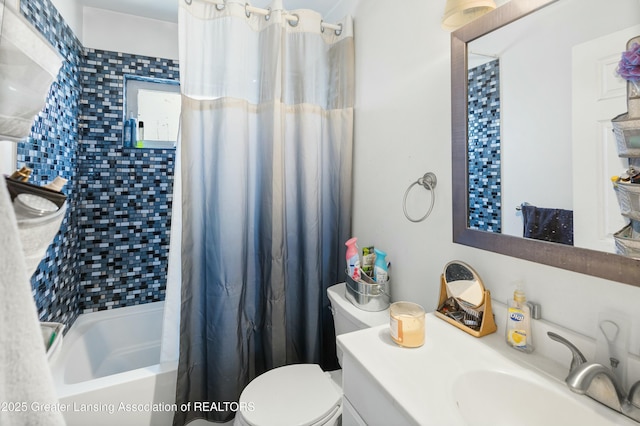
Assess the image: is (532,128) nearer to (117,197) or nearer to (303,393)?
(303,393)

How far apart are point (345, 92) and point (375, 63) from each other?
228 mm

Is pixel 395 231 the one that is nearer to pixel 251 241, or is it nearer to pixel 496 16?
pixel 251 241

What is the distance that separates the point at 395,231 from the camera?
1404 mm

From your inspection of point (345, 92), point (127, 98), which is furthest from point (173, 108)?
point (345, 92)

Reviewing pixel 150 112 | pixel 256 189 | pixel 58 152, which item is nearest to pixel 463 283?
pixel 256 189

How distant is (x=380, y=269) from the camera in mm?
1328

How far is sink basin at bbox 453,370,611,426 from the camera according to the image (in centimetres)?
67

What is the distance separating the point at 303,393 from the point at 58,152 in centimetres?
187

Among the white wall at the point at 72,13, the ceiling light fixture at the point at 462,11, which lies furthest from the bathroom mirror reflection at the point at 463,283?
the white wall at the point at 72,13

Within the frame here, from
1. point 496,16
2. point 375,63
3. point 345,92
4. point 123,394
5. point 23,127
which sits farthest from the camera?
point 345,92

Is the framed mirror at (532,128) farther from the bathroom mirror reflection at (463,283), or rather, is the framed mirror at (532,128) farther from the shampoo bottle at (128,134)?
the shampoo bottle at (128,134)

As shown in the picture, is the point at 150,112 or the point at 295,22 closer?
the point at 295,22

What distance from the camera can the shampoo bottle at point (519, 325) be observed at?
0.84 meters

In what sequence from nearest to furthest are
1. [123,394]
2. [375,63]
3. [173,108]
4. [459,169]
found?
[459,169] → [123,394] → [375,63] → [173,108]
